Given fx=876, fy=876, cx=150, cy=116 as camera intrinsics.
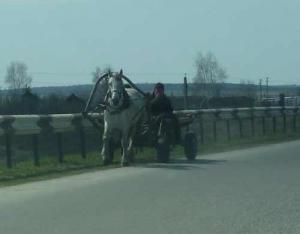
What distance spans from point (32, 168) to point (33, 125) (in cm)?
128

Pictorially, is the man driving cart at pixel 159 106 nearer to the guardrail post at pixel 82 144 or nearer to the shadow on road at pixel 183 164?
the shadow on road at pixel 183 164

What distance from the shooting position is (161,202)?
12.7m

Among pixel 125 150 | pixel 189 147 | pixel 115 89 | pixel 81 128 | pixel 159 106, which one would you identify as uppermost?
pixel 115 89

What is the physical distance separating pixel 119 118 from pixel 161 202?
7.58 m

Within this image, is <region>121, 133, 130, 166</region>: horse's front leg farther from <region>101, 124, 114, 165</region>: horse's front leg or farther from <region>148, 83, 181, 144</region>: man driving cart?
<region>148, 83, 181, 144</region>: man driving cart

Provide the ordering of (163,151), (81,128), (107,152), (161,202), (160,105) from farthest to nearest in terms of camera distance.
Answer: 1. (81,128)
2. (160,105)
3. (163,151)
4. (107,152)
5. (161,202)

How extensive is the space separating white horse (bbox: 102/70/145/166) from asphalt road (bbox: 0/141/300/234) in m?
1.32

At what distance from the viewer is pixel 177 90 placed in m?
43.9

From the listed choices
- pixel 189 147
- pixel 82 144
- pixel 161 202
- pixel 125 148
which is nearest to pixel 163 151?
pixel 125 148

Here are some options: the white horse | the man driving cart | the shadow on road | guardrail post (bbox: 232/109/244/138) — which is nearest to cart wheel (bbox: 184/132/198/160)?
the shadow on road

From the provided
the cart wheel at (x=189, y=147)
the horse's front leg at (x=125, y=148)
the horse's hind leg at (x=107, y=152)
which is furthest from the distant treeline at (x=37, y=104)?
the horse's front leg at (x=125, y=148)

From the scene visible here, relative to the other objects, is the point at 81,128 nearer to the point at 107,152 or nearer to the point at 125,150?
the point at 107,152

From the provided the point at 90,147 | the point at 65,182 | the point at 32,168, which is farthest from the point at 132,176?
the point at 90,147

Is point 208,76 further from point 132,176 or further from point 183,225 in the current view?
point 183,225
